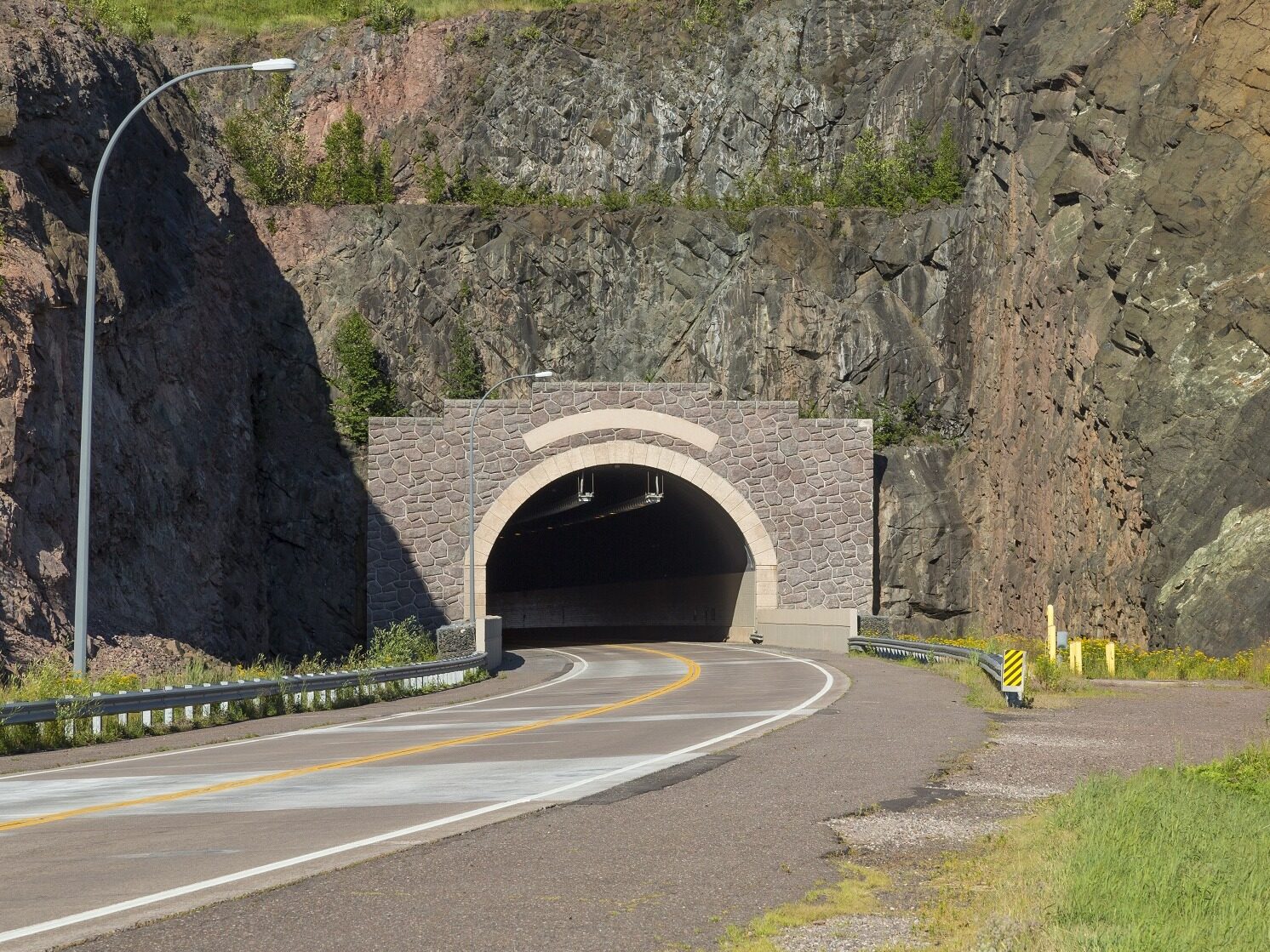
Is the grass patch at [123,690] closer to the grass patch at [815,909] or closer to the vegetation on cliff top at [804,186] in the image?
the grass patch at [815,909]

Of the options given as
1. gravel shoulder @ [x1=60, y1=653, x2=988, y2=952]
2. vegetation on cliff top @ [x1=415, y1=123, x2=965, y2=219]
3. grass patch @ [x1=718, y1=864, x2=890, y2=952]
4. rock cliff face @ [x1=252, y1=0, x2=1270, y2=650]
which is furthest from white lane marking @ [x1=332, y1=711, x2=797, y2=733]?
vegetation on cliff top @ [x1=415, y1=123, x2=965, y2=219]

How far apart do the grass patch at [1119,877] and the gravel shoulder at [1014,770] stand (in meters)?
0.26

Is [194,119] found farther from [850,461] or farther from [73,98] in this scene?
[850,461]

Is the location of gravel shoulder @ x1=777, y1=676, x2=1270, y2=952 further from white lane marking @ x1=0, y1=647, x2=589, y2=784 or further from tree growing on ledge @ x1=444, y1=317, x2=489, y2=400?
tree growing on ledge @ x1=444, y1=317, x2=489, y2=400

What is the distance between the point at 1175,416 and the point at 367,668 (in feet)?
76.0

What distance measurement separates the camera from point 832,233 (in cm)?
5966

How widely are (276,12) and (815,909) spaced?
249ft

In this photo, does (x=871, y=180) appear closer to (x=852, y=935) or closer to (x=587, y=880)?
(x=587, y=880)

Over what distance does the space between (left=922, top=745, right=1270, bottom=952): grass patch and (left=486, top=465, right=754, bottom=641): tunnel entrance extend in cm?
4380

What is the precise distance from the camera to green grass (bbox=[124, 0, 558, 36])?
69.9 meters

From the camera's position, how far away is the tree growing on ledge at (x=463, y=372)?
56.5m

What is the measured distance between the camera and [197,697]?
67.2 feet

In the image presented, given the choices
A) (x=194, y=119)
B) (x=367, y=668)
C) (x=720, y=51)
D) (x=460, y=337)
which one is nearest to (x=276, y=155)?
(x=194, y=119)

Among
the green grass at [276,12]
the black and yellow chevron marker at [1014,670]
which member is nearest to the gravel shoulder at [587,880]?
the black and yellow chevron marker at [1014,670]
